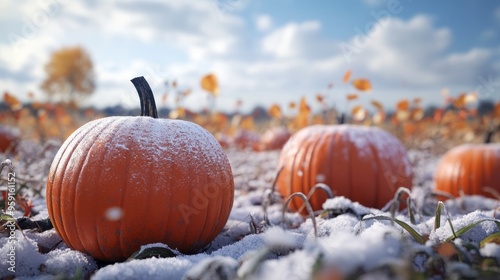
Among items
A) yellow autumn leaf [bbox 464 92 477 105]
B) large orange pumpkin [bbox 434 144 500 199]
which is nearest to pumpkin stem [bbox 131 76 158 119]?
large orange pumpkin [bbox 434 144 500 199]

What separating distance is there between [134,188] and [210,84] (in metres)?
2.37

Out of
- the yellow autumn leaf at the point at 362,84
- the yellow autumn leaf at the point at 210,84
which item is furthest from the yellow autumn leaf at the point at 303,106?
the yellow autumn leaf at the point at 210,84

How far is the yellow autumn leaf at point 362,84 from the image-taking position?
11.7ft

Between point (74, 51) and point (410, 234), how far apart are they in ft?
161

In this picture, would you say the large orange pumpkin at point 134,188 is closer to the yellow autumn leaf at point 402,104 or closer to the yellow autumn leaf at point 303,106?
the yellow autumn leaf at point 303,106

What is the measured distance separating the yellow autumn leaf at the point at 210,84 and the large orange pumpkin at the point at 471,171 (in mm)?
2475

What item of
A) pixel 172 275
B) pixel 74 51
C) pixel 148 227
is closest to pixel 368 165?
pixel 148 227

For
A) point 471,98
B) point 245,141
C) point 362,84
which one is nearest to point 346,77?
point 362,84

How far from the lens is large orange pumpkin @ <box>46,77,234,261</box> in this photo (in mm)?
1571

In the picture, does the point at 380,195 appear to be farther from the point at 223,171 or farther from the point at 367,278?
the point at 367,278

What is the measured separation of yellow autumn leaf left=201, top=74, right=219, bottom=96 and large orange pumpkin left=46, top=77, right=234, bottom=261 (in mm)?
2010

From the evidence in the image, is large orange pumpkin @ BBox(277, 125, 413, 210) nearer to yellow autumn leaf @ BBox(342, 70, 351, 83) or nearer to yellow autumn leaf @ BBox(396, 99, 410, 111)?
yellow autumn leaf @ BBox(342, 70, 351, 83)

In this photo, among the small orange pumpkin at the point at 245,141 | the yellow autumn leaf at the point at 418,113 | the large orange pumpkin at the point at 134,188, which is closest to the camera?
the large orange pumpkin at the point at 134,188

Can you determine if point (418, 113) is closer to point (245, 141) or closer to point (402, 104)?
point (402, 104)
